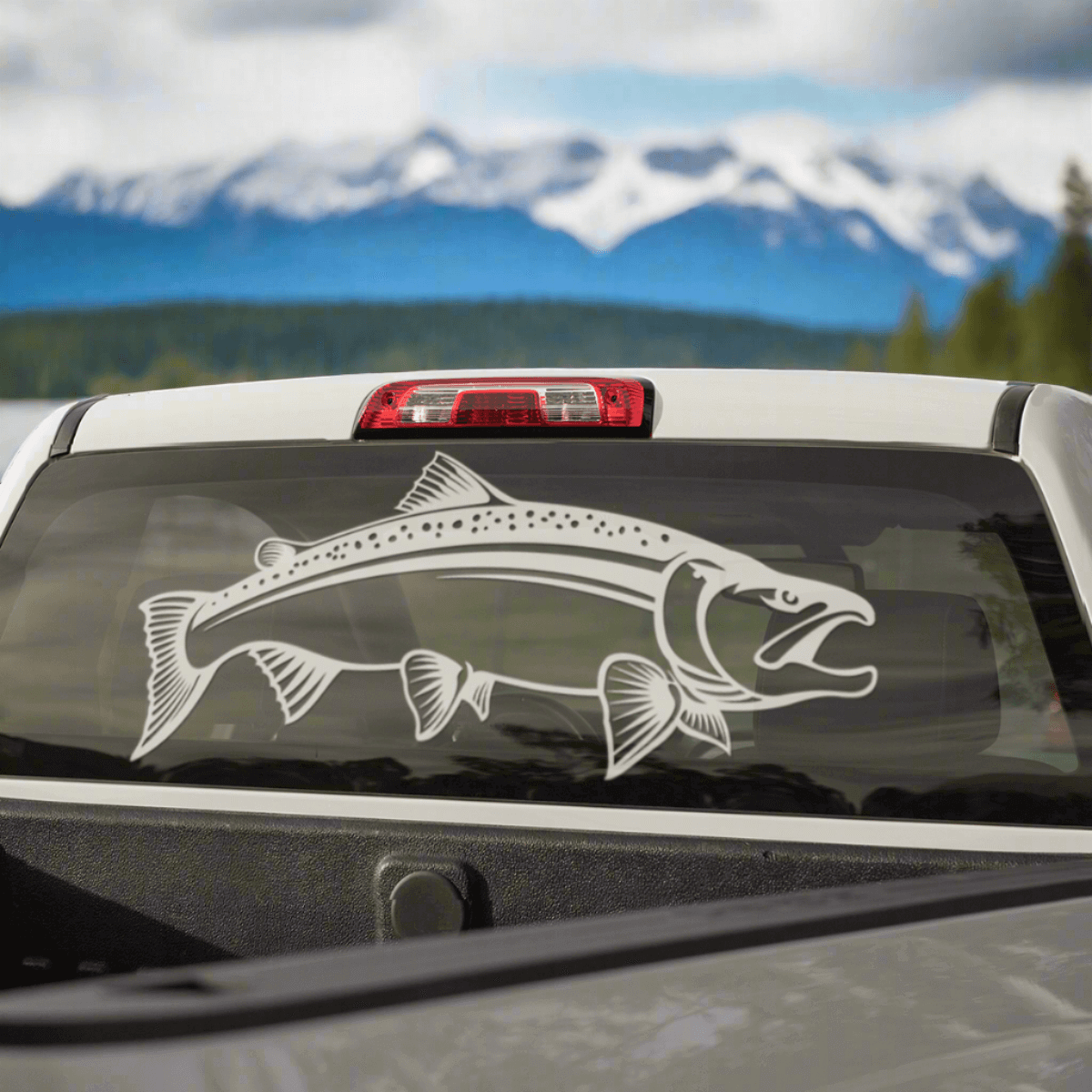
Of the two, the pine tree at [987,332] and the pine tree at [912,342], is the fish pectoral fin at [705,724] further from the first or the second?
the pine tree at [912,342]

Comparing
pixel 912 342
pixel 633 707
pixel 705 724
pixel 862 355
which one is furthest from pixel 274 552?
pixel 912 342

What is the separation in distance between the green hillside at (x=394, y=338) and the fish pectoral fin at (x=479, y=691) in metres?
91.6

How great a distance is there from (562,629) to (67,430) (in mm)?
957

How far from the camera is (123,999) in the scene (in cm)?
100

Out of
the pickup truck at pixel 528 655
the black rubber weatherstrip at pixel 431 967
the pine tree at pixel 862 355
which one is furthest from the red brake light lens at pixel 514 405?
the pine tree at pixel 862 355

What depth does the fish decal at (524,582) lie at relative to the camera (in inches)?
76.3

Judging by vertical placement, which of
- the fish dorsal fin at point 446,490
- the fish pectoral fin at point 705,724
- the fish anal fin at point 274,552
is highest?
the fish dorsal fin at point 446,490

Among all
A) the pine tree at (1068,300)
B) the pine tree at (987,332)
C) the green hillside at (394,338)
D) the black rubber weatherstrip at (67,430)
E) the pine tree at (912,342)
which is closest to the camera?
the black rubber weatherstrip at (67,430)

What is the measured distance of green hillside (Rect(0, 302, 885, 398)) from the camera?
9250 centimetres

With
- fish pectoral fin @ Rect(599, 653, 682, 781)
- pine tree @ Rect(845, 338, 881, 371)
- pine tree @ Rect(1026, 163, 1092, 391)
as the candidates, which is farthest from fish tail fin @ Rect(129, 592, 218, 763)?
pine tree @ Rect(845, 338, 881, 371)

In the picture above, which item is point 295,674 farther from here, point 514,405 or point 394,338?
→ point 394,338

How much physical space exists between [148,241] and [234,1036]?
117290 mm

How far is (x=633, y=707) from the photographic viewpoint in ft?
6.44

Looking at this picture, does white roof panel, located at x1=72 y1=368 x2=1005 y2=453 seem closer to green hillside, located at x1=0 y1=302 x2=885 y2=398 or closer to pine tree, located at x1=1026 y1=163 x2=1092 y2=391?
pine tree, located at x1=1026 y1=163 x2=1092 y2=391
